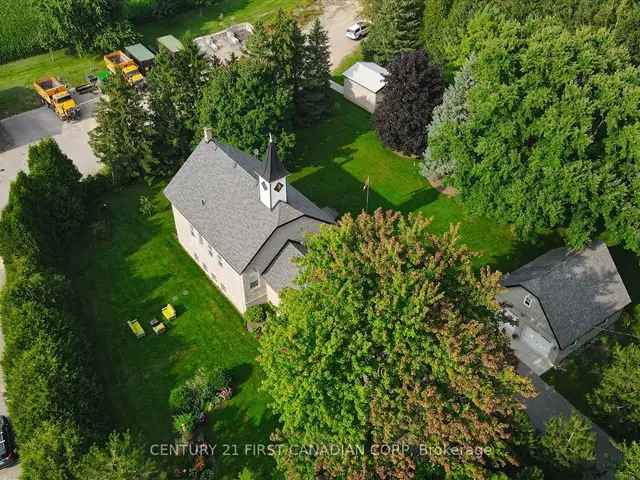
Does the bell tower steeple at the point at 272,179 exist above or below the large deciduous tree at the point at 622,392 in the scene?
above

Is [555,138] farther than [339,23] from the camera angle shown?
No

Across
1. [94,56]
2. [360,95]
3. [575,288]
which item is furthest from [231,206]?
[94,56]

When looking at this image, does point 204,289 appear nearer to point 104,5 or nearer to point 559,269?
point 559,269

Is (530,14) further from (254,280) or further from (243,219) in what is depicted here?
(254,280)

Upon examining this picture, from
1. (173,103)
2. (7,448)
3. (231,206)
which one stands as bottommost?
(7,448)

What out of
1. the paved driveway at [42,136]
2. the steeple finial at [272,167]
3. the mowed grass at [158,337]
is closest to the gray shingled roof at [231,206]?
the steeple finial at [272,167]

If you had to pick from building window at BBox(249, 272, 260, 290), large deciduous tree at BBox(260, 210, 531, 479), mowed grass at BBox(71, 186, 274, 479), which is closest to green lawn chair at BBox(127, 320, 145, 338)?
→ mowed grass at BBox(71, 186, 274, 479)

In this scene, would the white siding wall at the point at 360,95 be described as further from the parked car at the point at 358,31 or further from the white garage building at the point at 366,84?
the parked car at the point at 358,31
